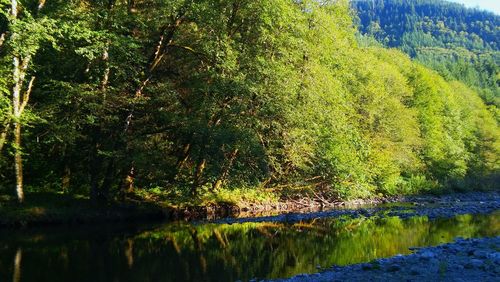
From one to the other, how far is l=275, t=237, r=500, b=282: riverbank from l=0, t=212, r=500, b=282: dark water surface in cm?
157

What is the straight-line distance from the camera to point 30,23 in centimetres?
2134

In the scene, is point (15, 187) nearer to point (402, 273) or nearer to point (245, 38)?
point (245, 38)

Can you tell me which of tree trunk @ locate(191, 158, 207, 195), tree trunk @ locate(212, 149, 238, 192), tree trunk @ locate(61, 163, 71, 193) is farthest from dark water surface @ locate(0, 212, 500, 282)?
tree trunk @ locate(61, 163, 71, 193)

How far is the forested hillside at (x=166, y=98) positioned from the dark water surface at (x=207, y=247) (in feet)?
15.9

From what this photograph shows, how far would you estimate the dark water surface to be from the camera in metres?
13.8

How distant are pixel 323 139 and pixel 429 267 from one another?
19790 millimetres

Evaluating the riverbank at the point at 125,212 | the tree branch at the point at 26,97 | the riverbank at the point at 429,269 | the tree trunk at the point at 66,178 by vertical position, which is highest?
the tree branch at the point at 26,97

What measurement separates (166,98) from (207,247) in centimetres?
1138

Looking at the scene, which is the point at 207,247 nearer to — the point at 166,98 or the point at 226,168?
the point at 226,168

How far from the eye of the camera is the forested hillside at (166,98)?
24422 mm

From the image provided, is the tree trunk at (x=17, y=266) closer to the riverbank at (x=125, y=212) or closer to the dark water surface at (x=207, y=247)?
the dark water surface at (x=207, y=247)

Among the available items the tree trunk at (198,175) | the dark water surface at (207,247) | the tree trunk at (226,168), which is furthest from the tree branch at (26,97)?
the tree trunk at (226,168)

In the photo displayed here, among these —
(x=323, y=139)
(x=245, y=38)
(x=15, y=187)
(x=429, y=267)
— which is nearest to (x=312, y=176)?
(x=323, y=139)

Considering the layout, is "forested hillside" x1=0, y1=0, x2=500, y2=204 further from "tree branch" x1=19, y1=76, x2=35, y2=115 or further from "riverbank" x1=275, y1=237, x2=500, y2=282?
"riverbank" x1=275, y1=237, x2=500, y2=282
